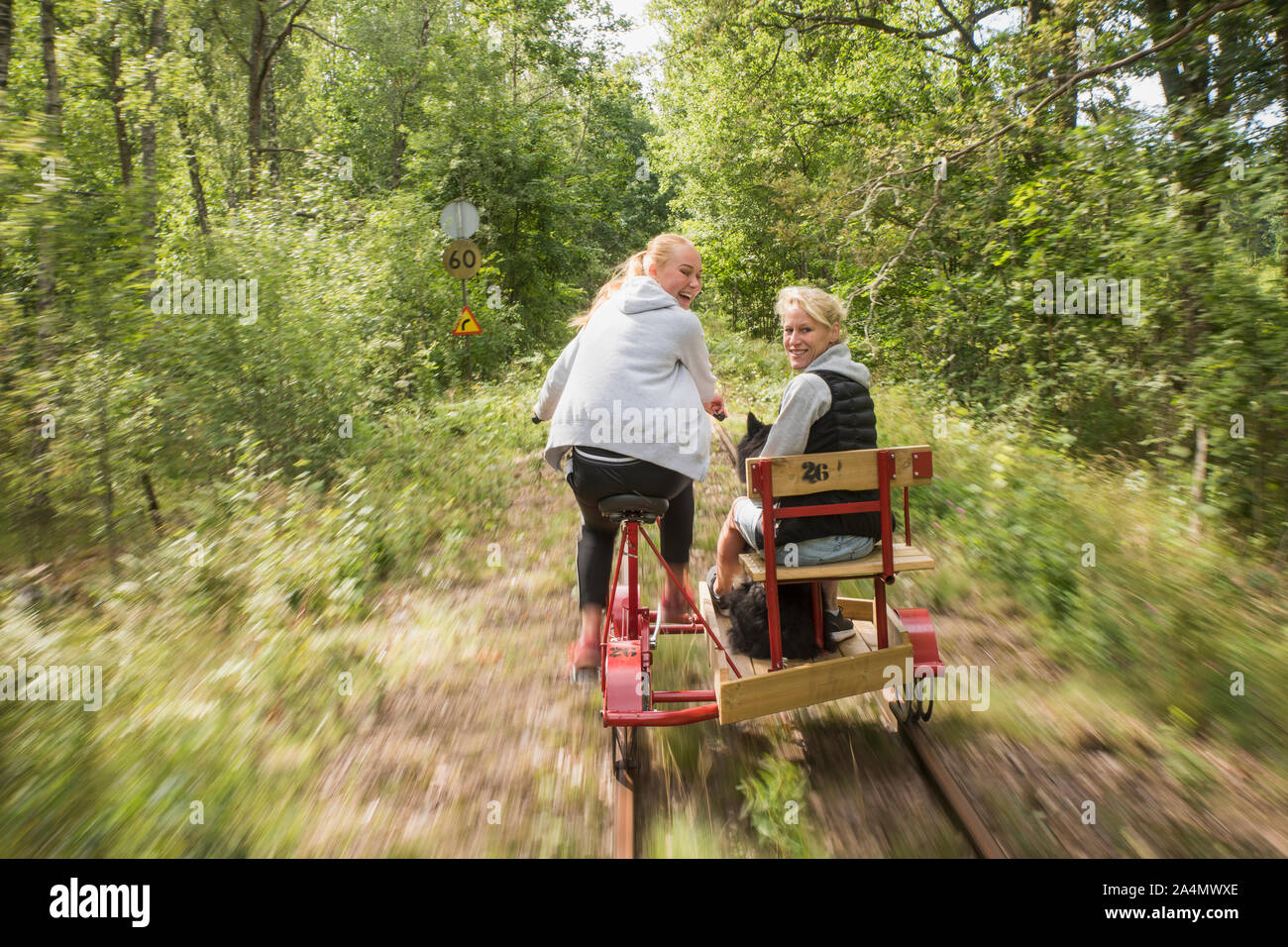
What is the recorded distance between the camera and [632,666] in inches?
139

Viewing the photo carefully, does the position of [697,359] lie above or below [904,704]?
above

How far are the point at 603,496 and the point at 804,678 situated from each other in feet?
4.01

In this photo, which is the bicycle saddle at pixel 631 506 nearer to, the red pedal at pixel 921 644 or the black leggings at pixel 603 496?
the black leggings at pixel 603 496

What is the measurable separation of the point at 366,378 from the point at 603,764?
30.1 feet

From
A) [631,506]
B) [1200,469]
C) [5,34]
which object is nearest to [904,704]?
[631,506]

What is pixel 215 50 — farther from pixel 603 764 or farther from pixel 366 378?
pixel 603 764

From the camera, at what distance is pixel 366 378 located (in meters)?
11.6

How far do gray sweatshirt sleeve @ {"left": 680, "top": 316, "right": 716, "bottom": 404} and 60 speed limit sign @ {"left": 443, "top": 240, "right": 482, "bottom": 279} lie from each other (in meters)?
11.1

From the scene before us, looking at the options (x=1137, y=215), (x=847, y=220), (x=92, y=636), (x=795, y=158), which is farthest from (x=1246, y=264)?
(x=795, y=158)

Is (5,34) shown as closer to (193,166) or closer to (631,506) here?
(631,506)

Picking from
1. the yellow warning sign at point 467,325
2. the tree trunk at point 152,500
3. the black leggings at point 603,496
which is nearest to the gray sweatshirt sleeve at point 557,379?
the black leggings at point 603,496

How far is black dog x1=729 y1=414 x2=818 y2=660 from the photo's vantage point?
378cm

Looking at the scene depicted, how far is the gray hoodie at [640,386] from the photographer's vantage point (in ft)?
11.4

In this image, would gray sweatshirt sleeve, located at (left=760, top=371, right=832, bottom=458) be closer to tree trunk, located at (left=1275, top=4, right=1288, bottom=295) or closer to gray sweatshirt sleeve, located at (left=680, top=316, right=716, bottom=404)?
gray sweatshirt sleeve, located at (left=680, top=316, right=716, bottom=404)
